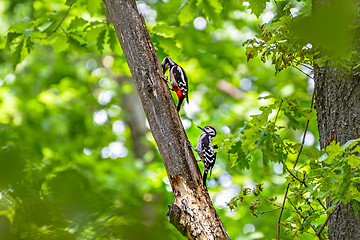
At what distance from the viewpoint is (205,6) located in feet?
12.5

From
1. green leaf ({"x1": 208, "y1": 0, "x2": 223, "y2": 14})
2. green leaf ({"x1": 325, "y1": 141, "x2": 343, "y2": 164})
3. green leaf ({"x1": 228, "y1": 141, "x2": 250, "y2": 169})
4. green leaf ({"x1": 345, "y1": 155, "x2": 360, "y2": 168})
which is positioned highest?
green leaf ({"x1": 208, "y1": 0, "x2": 223, "y2": 14})

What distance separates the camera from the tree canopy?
755mm

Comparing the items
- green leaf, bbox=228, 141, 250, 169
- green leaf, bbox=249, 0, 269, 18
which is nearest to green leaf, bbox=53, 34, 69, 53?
green leaf, bbox=249, 0, 269, 18

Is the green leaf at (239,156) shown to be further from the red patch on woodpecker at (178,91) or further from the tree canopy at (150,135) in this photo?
the red patch on woodpecker at (178,91)

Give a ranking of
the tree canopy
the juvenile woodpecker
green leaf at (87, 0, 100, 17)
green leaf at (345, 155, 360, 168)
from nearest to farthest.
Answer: the tree canopy, green leaf at (345, 155, 360, 168), the juvenile woodpecker, green leaf at (87, 0, 100, 17)

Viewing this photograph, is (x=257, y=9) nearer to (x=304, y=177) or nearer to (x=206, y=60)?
(x=304, y=177)

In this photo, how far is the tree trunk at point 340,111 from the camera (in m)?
2.31

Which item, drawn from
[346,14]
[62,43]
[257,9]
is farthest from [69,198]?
[62,43]

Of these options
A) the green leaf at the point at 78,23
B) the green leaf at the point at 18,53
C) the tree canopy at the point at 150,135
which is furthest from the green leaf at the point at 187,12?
the green leaf at the point at 18,53

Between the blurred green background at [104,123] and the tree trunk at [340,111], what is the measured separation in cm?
19

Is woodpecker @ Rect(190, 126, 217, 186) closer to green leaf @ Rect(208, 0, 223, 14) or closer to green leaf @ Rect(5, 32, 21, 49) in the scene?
green leaf @ Rect(208, 0, 223, 14)

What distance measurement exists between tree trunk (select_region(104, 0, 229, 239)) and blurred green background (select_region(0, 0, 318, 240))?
0.29 metres

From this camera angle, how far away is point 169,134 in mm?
2500

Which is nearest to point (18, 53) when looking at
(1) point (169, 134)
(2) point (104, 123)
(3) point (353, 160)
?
(1) point (169, 134)
